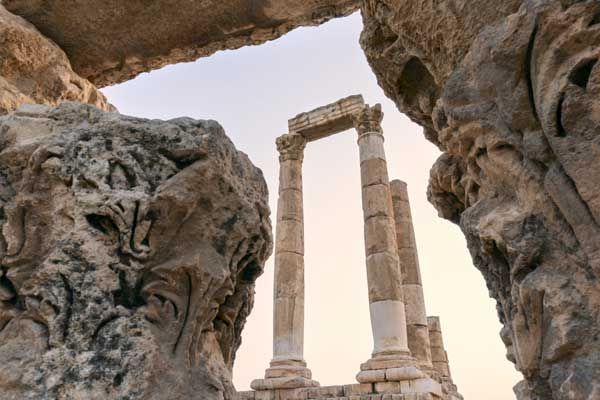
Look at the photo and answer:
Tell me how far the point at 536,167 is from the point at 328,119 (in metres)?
13.6

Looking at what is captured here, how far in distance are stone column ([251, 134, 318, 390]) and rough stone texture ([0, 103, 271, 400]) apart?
10230 millimetres

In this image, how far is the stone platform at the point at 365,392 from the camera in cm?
925

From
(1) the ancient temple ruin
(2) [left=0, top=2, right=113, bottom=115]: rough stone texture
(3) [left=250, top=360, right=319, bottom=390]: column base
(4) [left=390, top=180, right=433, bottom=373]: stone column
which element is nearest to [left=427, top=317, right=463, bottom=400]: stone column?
(1) the ancient temple ruin

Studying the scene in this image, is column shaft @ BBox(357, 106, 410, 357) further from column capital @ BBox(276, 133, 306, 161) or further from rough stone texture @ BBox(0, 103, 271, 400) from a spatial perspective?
rough stone texture @ BBox(0, 103, 271, 400)

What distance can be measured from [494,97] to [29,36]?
3664 millimetres

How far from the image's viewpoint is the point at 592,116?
1.01 meters

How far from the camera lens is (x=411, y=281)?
13.5 m

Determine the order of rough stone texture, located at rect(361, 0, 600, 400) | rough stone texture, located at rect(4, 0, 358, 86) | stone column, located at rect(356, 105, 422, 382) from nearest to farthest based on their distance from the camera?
rough stone texture, located at rect(361, 0, 600, 400), rough stone texture, located at rect(4, 0, 358, 86), stone column, located at rect(356, 105, 422, 382)

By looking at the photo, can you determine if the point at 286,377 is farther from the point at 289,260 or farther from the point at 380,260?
the point at 380,260

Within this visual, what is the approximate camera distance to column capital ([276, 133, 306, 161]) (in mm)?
14859

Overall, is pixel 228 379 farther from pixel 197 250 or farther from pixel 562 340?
pixel 562 340

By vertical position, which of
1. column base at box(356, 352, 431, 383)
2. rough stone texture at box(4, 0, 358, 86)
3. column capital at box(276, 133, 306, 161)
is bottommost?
column base at box(356, 352, 431, 383)

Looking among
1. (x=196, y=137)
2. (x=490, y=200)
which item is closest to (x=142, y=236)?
(x=196, y=137)

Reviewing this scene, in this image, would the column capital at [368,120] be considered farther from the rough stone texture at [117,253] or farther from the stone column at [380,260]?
the rough stone texture at [117,253]
